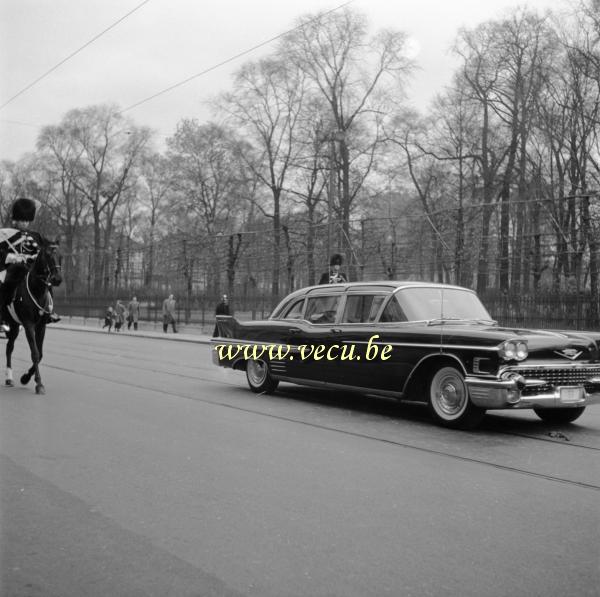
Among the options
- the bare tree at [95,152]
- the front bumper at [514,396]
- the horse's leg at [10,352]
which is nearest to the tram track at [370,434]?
the front bumper at [514,396]

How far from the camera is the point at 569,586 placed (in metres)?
3.65

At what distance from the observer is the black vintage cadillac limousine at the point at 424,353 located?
24.5 feet

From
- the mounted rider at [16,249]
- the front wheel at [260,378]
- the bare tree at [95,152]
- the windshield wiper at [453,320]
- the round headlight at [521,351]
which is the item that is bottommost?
the front wheel at [260,378]

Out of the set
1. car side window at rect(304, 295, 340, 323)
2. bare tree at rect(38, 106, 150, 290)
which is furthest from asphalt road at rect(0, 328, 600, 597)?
bare tree at rect(38, 106, 150, 290)

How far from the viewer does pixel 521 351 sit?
7402 millimetres

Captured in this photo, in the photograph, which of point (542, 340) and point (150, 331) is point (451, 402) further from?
point (150, 331)

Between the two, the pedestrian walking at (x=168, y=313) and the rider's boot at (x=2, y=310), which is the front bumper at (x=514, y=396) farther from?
the pedestrian walking at (x=168, y=313)

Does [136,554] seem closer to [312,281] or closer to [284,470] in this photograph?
[284,470]

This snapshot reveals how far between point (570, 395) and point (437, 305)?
1.91 m

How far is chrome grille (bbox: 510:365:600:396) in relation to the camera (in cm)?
747

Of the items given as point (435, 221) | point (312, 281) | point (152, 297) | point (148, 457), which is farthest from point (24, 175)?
point (148, 457)

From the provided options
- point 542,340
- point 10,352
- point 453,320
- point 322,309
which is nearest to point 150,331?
point 10,352

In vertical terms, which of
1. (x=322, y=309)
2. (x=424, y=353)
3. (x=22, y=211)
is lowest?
(x=424, y=353)

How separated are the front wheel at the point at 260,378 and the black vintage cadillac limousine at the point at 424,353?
0.02 metres
